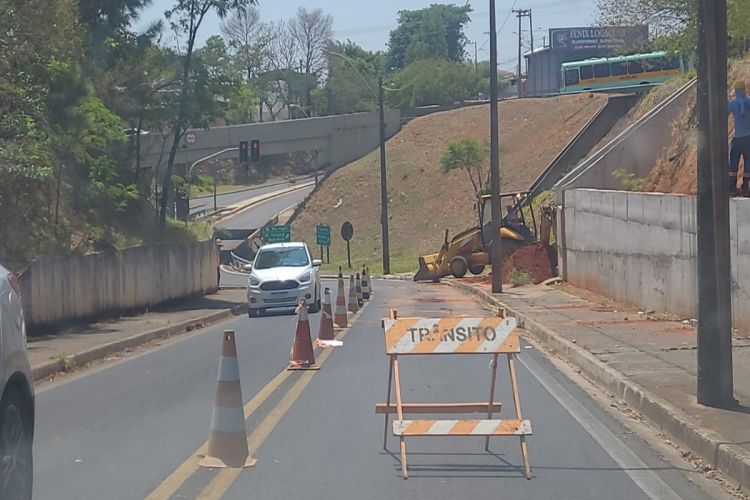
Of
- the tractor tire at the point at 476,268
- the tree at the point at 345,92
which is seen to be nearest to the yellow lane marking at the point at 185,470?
the tractor tire at the point at 476,268

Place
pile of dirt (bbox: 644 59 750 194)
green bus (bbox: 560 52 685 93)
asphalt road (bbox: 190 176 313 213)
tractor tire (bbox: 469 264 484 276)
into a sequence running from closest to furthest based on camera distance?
1. pile of dirt (bbox: 644 59 750 194)
2. tractor tire (bbox: 469 264 484 276)
3. green bus (bbox: 560 52 685 93)
4. asphalt road (bbox: 190 176 313 213)

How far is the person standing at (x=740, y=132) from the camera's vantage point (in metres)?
17.7

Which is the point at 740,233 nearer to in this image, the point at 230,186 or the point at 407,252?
the point at 407,252

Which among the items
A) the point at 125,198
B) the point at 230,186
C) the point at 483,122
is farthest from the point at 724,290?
the point at 230,186

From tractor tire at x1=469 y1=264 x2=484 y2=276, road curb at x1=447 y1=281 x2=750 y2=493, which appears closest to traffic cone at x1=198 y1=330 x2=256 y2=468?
road curb at x1=447 y1=281 x2=750 y2=493

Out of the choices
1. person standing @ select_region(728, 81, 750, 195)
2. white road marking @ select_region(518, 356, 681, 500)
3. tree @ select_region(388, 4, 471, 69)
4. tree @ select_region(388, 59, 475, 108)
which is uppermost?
tree @ select_region(388, 4, 471, 69)

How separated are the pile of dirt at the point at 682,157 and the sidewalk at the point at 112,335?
11.7 metres

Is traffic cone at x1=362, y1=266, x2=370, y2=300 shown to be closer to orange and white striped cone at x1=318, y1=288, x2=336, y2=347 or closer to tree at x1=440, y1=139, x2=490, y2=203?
orange and white striped cone at x1=318, y1=288, x2=336, y2=347

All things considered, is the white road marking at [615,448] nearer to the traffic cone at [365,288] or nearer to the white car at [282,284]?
the white car at [282,284]

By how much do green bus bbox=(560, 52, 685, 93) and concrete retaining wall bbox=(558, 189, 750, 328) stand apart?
35966mm

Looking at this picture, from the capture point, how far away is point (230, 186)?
11375 centimetres

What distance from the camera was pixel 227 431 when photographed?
8.63m

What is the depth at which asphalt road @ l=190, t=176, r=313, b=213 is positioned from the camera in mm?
93644

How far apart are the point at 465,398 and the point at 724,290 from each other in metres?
3.22
